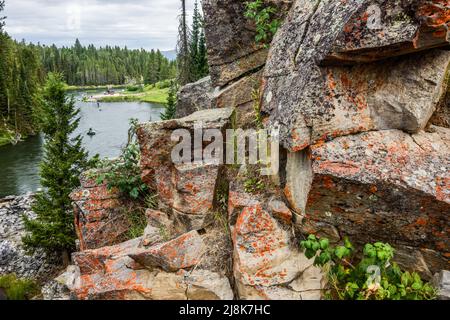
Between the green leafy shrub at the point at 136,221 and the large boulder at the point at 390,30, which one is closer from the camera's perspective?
the large boulder at the point at 390,30

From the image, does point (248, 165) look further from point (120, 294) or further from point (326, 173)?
point (120, 294)

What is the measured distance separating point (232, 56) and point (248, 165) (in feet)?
11.6

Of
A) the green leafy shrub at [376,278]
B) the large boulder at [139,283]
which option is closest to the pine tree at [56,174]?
the large boulder at [139,283]

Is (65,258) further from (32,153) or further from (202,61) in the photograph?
(32,153)

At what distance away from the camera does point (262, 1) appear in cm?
823

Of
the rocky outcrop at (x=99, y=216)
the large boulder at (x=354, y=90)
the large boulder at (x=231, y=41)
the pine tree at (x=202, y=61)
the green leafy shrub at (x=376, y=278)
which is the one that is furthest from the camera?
the pine tree at (x=202, y=61)

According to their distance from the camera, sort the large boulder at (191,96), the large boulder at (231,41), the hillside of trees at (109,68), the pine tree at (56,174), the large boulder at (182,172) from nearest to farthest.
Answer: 1. the large boulder at (182,172)
2. the large boulder at (231,41)
3. the large boulder at (191,96)
4. the pine tree at (56,174)
5. the hillside of trees at (109,68)

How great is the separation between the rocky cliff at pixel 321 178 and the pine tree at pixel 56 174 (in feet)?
35.2

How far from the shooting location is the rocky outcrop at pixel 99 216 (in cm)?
907

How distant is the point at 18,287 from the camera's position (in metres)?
14.6

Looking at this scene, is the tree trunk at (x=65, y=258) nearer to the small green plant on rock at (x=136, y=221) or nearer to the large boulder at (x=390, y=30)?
the small green plant on rock at (x=136, y=221)

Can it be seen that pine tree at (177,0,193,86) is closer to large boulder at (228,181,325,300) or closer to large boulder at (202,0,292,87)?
large boulder at (202,0,292,87)

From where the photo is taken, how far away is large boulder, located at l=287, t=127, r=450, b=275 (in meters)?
4.67

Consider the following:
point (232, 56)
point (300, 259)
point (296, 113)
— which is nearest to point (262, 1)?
point (232, 56)
